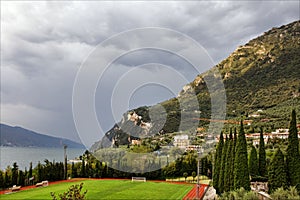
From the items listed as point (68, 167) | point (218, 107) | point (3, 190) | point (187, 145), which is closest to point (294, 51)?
point (218, 107)

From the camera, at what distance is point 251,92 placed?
45469 mm

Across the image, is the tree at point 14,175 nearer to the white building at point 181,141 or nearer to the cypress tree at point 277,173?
the white building at point 181,141

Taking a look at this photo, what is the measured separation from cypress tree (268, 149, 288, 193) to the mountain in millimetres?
14935

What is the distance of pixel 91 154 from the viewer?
36625 mm

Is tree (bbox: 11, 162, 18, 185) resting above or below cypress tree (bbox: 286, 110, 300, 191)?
below

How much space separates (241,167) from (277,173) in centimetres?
173

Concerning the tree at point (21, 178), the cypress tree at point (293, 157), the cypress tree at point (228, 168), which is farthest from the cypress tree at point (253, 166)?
the tree at point (21, 178)

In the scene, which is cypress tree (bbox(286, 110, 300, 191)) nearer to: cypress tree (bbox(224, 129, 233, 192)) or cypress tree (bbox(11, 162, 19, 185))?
cypress tree (bbox(224, 129, 233, 192))

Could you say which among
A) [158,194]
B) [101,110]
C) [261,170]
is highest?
[101,110]

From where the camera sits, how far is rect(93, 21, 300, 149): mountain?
31478mm

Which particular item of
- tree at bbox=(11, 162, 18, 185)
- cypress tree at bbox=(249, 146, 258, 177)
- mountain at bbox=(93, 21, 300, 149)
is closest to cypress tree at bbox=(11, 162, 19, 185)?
tree at bbox=(11, 162, 18, 185)

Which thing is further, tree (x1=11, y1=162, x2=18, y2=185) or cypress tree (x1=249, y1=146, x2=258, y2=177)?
tree (x1=11, y1=162, x2=18, y2=185)

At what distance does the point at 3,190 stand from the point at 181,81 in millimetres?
15830

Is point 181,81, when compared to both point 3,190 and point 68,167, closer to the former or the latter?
point 3,190
